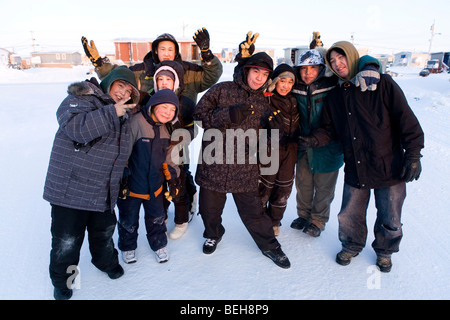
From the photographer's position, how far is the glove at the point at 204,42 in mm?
2896

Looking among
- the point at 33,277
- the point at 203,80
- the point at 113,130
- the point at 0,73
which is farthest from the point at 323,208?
the point at 0,73

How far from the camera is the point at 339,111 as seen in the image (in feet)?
7.69

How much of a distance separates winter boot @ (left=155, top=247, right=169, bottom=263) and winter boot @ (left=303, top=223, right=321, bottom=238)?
137cm

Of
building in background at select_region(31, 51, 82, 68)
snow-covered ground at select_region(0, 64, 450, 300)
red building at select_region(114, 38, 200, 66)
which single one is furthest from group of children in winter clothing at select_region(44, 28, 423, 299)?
building in background at select_region(31, 51, 82, 68)

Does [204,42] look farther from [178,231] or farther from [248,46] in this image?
[178,231]

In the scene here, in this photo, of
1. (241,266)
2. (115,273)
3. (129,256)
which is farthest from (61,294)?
(241,266)

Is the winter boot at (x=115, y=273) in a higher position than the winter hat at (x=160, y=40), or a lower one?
lower

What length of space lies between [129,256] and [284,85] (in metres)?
1.98

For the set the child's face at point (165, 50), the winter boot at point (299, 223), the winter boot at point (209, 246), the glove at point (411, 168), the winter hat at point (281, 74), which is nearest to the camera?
the glove at point (411, 168)

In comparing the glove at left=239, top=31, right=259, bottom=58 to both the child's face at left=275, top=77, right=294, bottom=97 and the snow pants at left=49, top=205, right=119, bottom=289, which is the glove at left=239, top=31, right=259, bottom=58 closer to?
the child's face at left=275, top=77, right=294, bottom=97

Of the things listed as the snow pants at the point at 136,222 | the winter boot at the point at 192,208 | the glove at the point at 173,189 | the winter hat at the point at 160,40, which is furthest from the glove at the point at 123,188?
the winter hat at the point at 160,40

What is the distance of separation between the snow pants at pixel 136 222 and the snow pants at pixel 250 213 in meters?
0.39

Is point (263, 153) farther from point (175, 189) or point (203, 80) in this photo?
point (203, 80)

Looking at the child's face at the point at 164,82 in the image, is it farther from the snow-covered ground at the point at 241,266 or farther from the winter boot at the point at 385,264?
the winter boot at the point at 385,264
